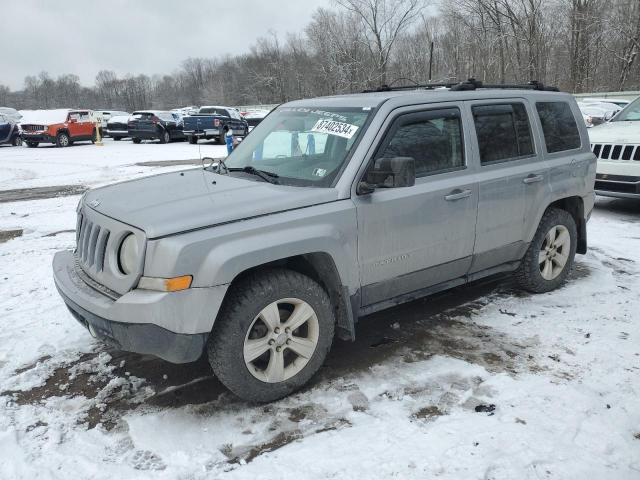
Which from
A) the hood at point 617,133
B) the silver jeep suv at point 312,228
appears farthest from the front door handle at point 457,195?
the hood at point 617,133

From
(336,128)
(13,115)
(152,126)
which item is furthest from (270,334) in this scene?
(13,115)

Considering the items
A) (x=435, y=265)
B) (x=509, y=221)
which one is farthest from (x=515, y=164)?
(x=435, y=265)

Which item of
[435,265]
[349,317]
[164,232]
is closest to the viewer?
[164,232]

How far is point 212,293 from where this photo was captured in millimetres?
2805

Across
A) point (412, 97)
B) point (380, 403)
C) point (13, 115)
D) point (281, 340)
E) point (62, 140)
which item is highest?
point (13, 115)

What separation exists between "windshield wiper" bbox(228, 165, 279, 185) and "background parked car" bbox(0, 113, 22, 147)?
2428 cm

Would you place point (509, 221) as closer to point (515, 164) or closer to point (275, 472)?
point (515, 164)

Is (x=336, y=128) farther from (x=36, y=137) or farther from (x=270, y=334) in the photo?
(x=36, y=137)

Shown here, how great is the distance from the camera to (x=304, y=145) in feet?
12.6

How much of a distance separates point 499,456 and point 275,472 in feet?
3.80

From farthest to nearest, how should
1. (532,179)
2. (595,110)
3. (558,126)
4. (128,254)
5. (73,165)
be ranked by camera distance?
(595,110) → (73,165) → (558,126) → (532,179) → (128,254)

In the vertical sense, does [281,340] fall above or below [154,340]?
below

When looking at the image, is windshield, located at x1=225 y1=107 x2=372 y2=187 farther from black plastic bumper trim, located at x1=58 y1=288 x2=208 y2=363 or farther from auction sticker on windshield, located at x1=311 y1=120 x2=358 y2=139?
black plastic bumper trim, located at x1=58 y1=288 x2=208 y2=363

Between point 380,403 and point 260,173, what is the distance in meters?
1.79
